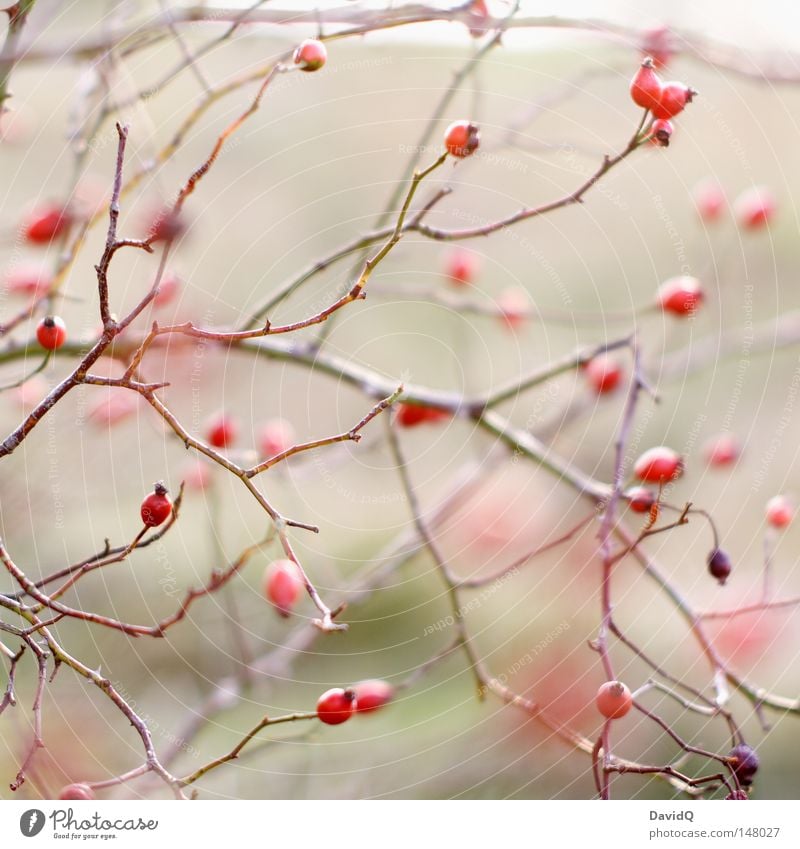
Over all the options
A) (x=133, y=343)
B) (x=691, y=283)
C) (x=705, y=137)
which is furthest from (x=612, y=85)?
(x=133, y=343)

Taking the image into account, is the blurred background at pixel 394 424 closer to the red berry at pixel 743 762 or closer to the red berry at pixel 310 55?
the red berry at pixel 310 55

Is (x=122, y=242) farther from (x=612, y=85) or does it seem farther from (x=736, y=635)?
(x=612, y=85)

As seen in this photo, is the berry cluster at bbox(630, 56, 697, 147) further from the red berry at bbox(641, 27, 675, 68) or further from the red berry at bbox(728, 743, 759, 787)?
the red berry at bbox(728, 743, 759, 787)

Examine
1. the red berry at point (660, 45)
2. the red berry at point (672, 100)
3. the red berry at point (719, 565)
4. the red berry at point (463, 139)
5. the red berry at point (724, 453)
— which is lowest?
the red berry at point (719, 565)

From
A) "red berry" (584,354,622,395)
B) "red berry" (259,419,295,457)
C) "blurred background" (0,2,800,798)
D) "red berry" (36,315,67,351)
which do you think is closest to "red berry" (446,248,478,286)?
"blurred background" (0,2,800,798)

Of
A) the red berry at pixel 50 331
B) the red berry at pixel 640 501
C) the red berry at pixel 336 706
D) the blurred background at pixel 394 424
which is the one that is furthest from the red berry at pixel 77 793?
the red berry at pixel 640 501
